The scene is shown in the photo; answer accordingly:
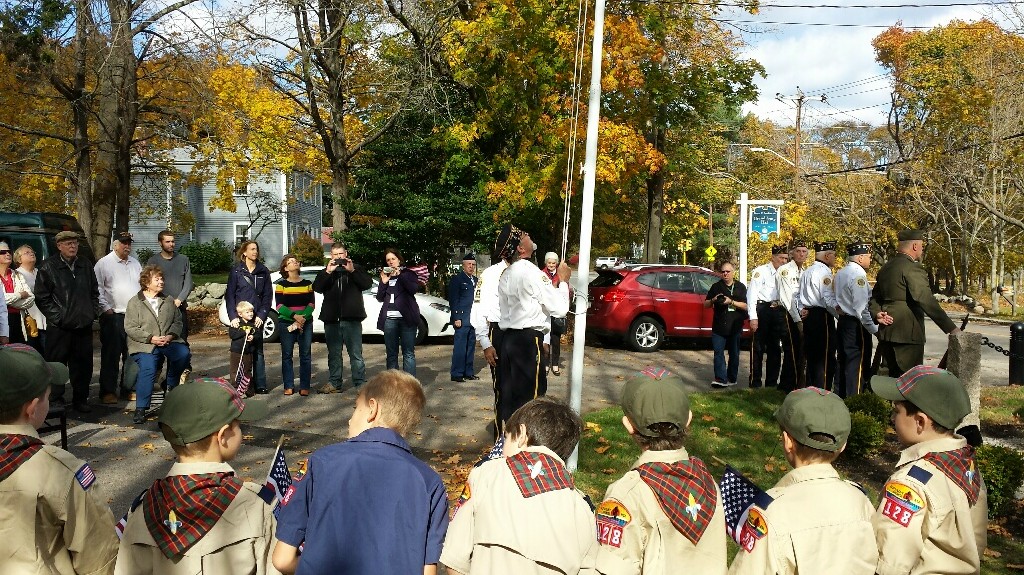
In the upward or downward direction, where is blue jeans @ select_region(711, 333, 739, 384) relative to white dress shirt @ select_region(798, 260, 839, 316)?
downward

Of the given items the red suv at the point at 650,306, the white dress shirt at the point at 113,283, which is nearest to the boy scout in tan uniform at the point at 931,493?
the white dress shirt at the point at 113,283

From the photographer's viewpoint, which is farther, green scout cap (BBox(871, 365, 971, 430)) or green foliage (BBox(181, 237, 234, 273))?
green foliage (BBox(181, 237, 234, 273))

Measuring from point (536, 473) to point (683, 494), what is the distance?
56cm

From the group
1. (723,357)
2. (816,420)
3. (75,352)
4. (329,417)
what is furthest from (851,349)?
(75,352)

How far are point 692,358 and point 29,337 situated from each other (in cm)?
1072

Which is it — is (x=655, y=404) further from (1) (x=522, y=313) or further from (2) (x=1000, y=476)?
(2) (x=1000, y=476)

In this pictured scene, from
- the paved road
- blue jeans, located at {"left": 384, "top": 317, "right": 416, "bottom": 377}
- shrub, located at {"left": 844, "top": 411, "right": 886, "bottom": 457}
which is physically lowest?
the paved road

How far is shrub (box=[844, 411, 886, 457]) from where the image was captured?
26.0 feet

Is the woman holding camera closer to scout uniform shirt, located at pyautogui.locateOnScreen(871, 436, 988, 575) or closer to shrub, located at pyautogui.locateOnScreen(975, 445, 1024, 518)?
shrub, located at pyautogui.locateOnScreen(975, 445, 1024, 518)

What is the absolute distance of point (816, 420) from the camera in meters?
3.12

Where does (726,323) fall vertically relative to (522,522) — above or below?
below

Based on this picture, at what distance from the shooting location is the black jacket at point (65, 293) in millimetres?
9391

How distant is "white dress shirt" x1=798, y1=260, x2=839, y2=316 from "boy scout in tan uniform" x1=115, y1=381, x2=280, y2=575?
8.79 meters

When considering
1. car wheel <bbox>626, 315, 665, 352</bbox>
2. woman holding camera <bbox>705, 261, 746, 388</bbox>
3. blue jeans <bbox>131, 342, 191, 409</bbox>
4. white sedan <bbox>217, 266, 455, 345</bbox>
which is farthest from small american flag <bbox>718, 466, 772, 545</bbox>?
white sedan <bbox>217, 266, 455, 345</bbox>
